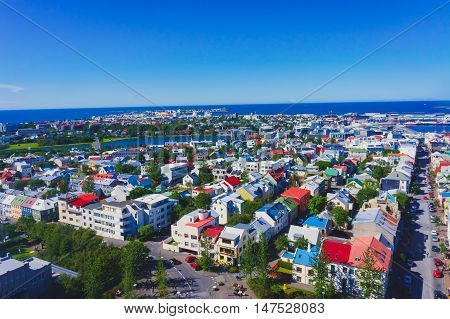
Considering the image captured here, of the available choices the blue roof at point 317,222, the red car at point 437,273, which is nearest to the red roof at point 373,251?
the red car at point 437,273

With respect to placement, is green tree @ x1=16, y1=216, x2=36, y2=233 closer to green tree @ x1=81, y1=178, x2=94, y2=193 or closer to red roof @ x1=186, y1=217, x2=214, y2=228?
green tree @ x1=81, y1=178, x2=94, y2=193

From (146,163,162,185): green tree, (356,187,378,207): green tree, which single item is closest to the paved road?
(356,187,378,207): green tree

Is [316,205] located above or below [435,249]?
above

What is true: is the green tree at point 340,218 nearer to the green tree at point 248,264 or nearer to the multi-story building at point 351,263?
the multi-story building at point 351,263

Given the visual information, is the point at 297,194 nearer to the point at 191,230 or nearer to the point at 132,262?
the point at 191,230

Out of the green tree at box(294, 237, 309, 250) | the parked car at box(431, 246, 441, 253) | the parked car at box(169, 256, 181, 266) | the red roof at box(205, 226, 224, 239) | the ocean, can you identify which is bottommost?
the parked car at box(169, 256, 181, 266)

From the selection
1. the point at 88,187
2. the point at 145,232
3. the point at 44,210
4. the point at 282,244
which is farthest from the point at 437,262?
the point at 88,187
